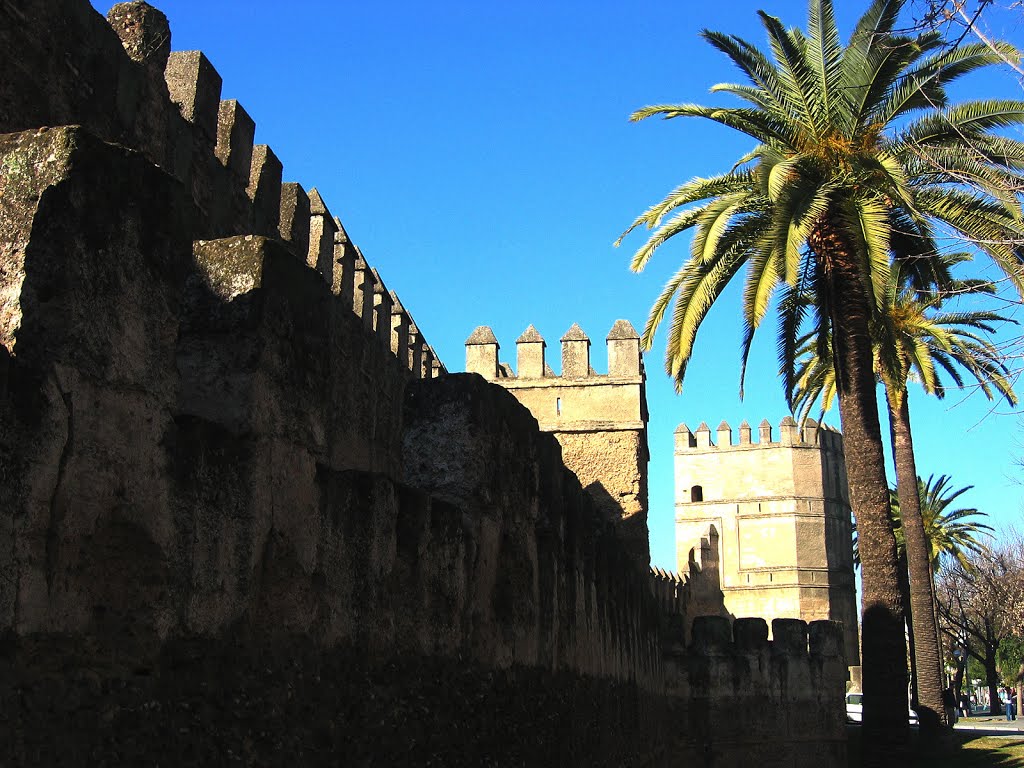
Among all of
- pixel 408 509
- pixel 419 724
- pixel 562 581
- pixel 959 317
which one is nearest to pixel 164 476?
pixel 408 509


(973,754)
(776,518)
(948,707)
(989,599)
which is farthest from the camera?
(776,518)

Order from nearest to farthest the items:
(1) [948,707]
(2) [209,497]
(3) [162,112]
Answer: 1. (2) [209,497]
2. (3) [162,112]
3. (1) [948,707]

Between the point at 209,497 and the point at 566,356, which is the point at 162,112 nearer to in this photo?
the point at 209,497

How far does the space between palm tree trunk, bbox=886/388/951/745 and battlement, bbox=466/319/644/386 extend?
5.69m

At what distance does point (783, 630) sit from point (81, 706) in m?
16.3

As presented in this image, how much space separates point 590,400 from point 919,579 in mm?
6848

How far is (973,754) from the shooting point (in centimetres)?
1702

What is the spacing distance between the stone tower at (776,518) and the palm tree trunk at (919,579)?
2891cm

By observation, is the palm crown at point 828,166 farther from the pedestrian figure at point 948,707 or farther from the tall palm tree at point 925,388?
the pedestrian figure at point 948,707

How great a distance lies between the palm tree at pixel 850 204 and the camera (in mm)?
10914

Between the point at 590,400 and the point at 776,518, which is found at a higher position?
the point at 776,518

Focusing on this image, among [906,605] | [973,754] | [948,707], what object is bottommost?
[973,754]

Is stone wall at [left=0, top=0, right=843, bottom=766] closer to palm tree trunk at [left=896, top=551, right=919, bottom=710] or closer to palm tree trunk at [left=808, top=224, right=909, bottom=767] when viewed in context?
palm tree trunk at [left=808, top=224, right=909, bottom=767]

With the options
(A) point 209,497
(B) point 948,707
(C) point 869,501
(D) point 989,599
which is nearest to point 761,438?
(D) point 989,599
